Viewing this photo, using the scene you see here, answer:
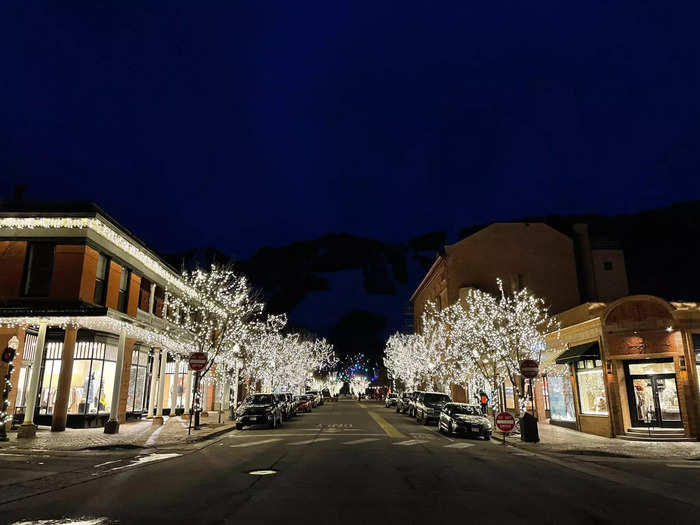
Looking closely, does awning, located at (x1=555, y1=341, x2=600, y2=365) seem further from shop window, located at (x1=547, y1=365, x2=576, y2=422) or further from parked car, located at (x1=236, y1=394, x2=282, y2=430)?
parked car, located at (x1=236, y1=394, x2=282, y2=430)

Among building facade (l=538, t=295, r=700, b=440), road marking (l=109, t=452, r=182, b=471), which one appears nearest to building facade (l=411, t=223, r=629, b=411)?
building facade (l=538, t=295, r=700, b=440)

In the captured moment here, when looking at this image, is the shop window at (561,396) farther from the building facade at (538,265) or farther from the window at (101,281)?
the window at (101,281)

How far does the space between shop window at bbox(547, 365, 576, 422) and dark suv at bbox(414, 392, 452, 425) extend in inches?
236

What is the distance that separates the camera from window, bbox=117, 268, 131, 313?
938 inches

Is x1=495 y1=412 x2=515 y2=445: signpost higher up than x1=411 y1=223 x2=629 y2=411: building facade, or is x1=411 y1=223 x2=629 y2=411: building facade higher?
x1=411 y1=223 x2=629 y2=411: building facade

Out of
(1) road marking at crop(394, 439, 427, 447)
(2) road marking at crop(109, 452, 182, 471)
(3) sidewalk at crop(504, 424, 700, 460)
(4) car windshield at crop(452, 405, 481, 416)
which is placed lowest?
(3) sidewalk at crop(504, 424, 700, 460)

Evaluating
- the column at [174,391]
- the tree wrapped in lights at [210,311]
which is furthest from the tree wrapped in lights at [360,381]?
the tree wrapped in lights at [210,311]

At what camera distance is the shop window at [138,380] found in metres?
27.0

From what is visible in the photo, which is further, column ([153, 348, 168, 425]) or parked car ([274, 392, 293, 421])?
parked car ([274, 392, 293, 421])

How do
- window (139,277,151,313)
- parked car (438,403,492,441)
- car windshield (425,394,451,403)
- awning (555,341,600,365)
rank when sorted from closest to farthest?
parked car (438,403,492,441) → awning (555,341,600,365) → window (139,277,151,313) → car windshield (425,394,451,403)

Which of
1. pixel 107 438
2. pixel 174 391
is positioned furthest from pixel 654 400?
pixel 174 391

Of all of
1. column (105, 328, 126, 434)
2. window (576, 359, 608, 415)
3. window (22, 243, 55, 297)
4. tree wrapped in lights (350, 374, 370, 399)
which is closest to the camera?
window (22, 243, 55, 297)

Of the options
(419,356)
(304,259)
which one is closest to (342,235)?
(304,259)

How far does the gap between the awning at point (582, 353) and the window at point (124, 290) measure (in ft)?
71.9
